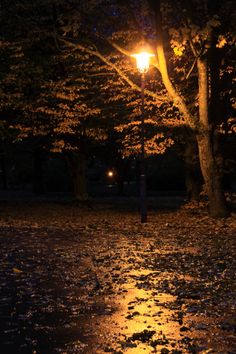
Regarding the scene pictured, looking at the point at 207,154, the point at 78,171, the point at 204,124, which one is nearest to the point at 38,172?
the point at 78,171

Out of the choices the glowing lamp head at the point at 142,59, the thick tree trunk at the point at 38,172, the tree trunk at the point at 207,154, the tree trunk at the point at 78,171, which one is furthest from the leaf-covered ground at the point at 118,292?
the thick tree trunk at the point at 38,172

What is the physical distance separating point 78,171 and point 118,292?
85.6 feet

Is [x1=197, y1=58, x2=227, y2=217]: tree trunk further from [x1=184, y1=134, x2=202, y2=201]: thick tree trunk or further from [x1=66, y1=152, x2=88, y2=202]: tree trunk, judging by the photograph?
[x1=66, y1=152, x2=88, y2=202]: tree trunk

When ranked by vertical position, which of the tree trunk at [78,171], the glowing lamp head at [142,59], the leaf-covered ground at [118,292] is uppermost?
the glowing lamp head at [142,59]

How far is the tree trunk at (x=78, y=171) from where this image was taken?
1391 inches

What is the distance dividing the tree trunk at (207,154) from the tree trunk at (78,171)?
12.1 m

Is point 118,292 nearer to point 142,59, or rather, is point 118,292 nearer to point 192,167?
point 142,59

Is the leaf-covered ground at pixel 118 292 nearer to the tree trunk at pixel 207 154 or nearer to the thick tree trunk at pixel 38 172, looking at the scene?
the tree trunk at pixel 207 154

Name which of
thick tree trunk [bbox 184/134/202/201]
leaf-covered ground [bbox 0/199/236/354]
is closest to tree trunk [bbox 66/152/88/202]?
thick tree trunk [bbox 184/134/202/201]

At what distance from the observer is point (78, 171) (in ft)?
117

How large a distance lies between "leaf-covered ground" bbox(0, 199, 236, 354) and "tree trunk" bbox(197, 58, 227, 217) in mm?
4768

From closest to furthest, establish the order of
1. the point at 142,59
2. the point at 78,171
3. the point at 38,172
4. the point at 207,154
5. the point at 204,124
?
the point at 142,59 < the point at 204,124 < the point at 207,154 < the point at 78,171 < the point at 38,172

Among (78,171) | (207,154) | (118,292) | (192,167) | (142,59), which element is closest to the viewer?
(118,292)

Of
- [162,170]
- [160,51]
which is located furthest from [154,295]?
[162,170]
